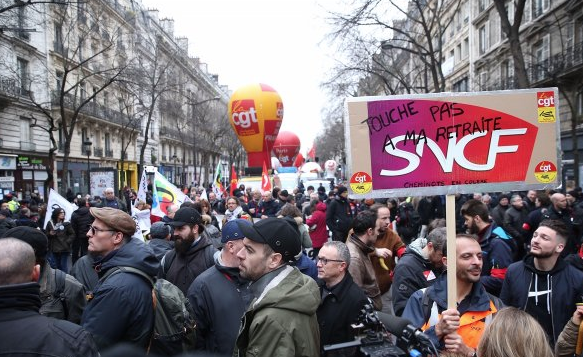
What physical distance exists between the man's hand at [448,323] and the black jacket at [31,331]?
1802mm

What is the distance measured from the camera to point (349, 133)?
3037 millimetres

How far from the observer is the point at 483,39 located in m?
36.5

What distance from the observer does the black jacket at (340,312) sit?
317 cm

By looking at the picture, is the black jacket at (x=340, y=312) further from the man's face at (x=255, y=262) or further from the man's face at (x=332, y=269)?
the man's face at (x=255, y=262)

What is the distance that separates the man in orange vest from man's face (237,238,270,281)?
1073 mm

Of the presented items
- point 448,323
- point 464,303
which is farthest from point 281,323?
point 464,303

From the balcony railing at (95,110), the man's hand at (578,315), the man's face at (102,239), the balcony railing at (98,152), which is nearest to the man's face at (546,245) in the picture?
the man's hand at (578,315)

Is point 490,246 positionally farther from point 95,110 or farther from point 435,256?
point 95,110

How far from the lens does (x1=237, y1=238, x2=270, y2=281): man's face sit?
267 centimetres

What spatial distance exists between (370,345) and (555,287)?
2.25 meters

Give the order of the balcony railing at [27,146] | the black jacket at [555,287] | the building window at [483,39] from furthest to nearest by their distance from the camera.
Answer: the building window at [483,39] → the balcony railing at [27,146] → the black jacket at [555,287]

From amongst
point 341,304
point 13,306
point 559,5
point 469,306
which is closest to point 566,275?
point 469,306

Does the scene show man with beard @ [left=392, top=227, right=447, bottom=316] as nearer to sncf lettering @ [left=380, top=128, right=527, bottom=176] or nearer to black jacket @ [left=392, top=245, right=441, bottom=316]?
black jacket @ [left=392, top=245, right=441, bottom=316]

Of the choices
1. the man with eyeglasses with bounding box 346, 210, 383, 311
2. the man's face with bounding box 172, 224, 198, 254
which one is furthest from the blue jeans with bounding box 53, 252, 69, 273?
the man with eyeglasses with bounding box 346, 210, 383, 311
